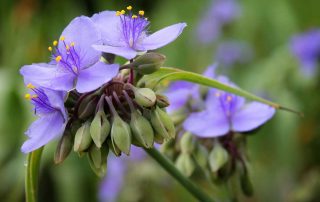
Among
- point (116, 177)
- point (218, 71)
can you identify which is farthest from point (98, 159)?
point (218, 71)

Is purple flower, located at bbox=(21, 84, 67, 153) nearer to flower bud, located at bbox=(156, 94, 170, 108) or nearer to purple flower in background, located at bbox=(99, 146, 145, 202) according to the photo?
flower bud, located at bbox=(156, 94, 170, 108)

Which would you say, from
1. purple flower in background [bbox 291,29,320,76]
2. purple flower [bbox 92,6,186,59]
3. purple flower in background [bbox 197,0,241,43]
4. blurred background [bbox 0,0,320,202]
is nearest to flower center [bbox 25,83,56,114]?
purple flower [bbox 92,6,186,59]

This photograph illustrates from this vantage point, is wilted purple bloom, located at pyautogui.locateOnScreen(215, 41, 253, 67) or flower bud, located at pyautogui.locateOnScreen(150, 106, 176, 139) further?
wilted purple bloom, located at pyautogui.locateOnScreen(215, 41, 253, 67)

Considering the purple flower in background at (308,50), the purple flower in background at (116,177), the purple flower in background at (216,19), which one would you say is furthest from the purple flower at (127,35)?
the purple flower in background at (216,19)

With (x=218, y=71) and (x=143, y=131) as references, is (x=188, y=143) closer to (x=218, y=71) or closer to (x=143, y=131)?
(x=143, y=131)

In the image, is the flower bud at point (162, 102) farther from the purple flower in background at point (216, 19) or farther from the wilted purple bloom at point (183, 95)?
the purple flower in background at point (216, 19)

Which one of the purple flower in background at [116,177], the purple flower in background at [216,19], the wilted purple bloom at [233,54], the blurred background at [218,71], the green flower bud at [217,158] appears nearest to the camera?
the green flower bud at [217,158]
